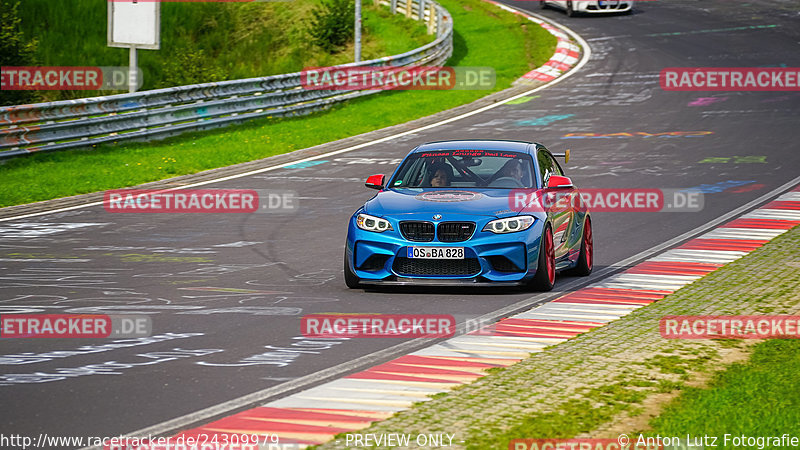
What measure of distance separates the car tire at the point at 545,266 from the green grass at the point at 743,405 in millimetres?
3173

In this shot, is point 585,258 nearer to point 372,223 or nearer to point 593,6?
point 372,223

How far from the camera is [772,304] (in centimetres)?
1080

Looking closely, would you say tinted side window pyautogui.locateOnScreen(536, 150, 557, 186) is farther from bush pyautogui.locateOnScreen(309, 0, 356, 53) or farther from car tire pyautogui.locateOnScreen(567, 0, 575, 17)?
car tire pyautogui.locateOnScreen(567, 0, 575, 17)

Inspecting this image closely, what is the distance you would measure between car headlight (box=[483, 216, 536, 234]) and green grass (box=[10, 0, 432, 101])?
2782cm

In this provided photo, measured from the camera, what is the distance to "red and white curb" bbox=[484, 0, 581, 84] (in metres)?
35.2

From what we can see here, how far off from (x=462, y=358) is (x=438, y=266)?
293 cm

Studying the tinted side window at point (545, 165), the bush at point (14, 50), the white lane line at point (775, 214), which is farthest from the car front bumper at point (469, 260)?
the bush at point (14, 50)

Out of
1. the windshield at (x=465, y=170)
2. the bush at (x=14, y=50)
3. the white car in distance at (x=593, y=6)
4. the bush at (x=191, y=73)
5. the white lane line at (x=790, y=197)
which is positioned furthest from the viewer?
the white car in distance at (x=593, y=6)

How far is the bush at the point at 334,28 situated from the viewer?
43094 millimetres

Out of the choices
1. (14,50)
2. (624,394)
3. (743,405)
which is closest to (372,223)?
(624,394)

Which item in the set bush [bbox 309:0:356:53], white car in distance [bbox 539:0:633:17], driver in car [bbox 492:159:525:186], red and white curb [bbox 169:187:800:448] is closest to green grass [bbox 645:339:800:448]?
red and white curb [bbox 169:187:800:448]

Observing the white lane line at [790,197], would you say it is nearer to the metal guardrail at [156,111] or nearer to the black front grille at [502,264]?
the black front grille at [502,264]

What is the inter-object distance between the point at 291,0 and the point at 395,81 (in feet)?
64.1

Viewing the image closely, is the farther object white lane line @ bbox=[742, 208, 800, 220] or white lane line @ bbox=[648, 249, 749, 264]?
white lane line @ bbox=[742, 208, 800, 220]
